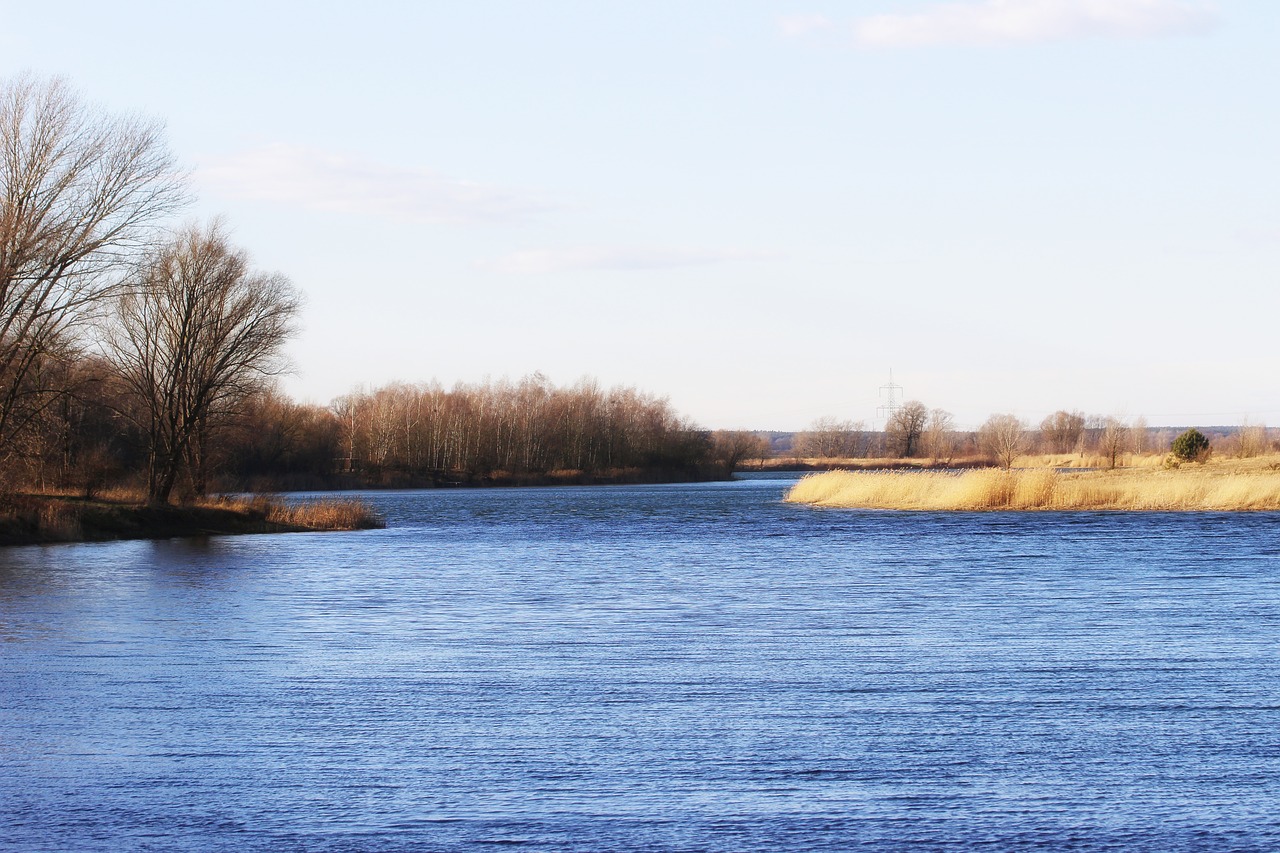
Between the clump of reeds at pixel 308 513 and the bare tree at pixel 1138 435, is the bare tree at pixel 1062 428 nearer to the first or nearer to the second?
the bare tree at pixel 1138 435

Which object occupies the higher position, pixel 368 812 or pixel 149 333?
pixel 149 333

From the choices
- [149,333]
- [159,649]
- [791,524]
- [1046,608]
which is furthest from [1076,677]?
[149,333]

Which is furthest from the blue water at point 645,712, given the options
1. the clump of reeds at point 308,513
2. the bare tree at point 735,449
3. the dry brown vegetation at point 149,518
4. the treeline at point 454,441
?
the bare tree at point 735,449

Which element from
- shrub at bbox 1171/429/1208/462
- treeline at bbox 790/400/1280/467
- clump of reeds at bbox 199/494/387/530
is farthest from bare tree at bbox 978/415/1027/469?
clump of reeds at bbox 199/494/387/530

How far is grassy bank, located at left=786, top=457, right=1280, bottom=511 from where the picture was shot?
147 ft

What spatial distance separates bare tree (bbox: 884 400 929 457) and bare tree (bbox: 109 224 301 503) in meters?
120

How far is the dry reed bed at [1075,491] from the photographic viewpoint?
44.9 metres

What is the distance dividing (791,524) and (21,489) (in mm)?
23097

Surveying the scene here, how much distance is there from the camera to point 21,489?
34.5 metres

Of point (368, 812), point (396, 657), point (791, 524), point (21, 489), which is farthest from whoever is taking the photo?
point (791, 524)

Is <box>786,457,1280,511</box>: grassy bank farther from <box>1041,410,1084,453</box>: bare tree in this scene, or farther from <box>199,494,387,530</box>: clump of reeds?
<box>1041,410,1084,453</box>: bare tree

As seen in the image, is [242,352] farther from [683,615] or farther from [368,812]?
[368,812]

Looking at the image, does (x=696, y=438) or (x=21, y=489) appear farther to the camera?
(x=696, y=438)

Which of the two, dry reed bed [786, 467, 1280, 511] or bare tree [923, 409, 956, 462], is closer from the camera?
dry reed bed [786, 467, 1280, 511]
